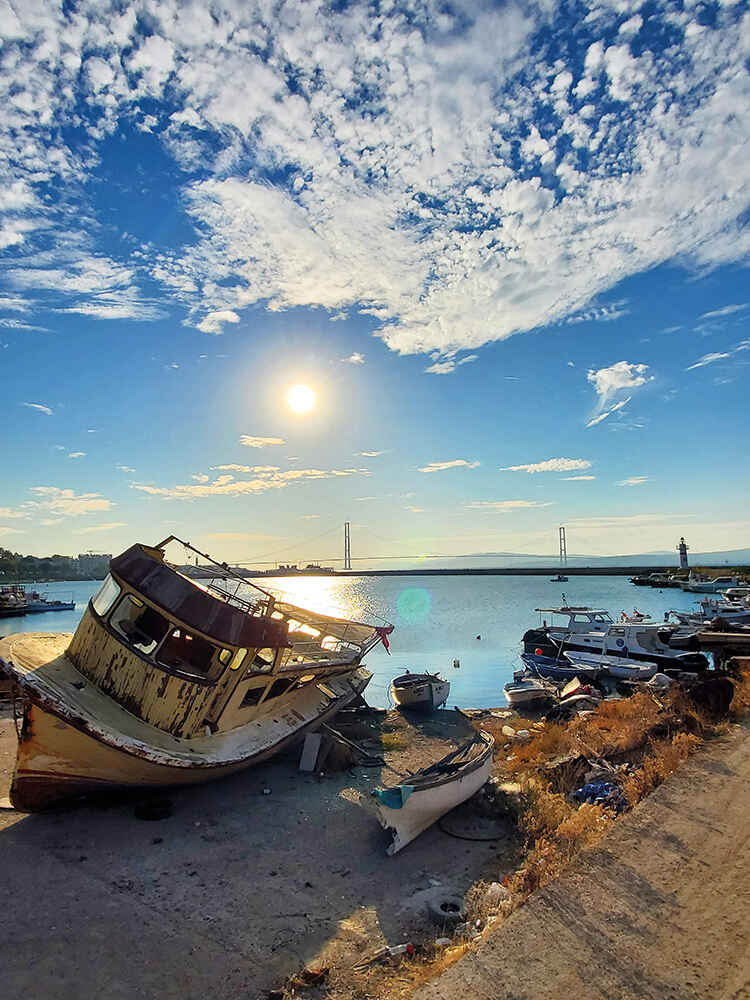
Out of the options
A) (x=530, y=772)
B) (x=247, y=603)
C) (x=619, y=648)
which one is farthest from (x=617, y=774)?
(x=619, y=648)

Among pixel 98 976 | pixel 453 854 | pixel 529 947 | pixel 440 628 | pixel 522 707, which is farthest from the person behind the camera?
pixel 440 628

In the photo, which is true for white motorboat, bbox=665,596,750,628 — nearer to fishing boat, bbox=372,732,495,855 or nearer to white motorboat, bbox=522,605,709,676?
white motorboat, bbox=522,605,709,676

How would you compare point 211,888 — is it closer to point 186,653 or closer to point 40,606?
point 186,653

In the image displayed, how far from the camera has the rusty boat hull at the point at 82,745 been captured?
10.4 metres

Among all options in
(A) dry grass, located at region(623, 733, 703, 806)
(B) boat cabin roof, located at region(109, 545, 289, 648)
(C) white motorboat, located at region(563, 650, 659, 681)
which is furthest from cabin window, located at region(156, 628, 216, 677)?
(C) white motorboat, located at region(563, 650, 659, 681)

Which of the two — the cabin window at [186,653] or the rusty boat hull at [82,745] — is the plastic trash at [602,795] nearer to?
the rusty boat hull at [82,745]

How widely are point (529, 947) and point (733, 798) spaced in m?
5.09

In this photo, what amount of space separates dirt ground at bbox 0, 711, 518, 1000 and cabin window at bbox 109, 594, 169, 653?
11.7 ft

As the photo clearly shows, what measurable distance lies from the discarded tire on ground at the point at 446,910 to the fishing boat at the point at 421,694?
14.8 metres

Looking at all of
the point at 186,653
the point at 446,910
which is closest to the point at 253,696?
the point at 186,653

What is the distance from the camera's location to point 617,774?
456 inches

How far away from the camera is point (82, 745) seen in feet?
34.9

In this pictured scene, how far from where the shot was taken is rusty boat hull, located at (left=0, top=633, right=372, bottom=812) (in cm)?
1045

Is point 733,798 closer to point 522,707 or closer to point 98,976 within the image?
point 98,976
